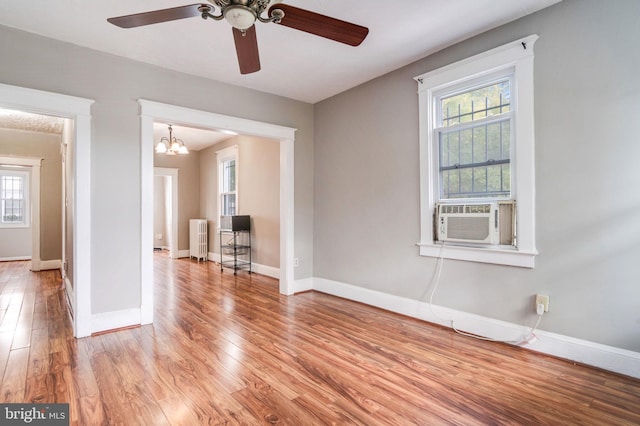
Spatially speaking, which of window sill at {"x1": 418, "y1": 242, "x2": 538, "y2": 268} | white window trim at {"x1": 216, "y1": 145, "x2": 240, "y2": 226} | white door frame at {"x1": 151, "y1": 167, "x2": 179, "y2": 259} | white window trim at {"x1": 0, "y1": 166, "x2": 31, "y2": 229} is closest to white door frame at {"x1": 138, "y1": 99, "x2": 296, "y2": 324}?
window sill at {"x1": 418, "y1": 242, "x2": 538, "y2": 268}

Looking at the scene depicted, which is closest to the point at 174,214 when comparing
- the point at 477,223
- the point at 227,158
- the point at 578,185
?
the point at 227,158

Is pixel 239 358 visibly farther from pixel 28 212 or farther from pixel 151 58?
pixel 28 212

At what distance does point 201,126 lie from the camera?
358 cm

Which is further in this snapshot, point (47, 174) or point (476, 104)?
point (47, 174)

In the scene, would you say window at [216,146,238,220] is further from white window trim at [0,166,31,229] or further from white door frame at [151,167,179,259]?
white window trim at [0,166,31,229]

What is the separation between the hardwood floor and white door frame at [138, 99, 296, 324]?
0.66 m

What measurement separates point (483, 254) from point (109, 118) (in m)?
3.75

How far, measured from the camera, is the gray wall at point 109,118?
2.70 m

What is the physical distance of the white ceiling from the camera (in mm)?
2383

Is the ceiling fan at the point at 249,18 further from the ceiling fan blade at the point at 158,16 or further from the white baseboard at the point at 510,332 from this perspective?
the white baseboard at the point at 510,332

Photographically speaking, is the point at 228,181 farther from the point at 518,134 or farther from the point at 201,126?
the point at 518,134

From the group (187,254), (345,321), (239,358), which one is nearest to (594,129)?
(345,321)

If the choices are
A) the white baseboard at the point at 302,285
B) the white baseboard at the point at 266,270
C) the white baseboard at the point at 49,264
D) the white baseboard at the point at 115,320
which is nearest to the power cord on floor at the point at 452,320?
the white baseboard at the point at 302,285

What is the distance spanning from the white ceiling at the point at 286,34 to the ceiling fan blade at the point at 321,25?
52 centimetres
